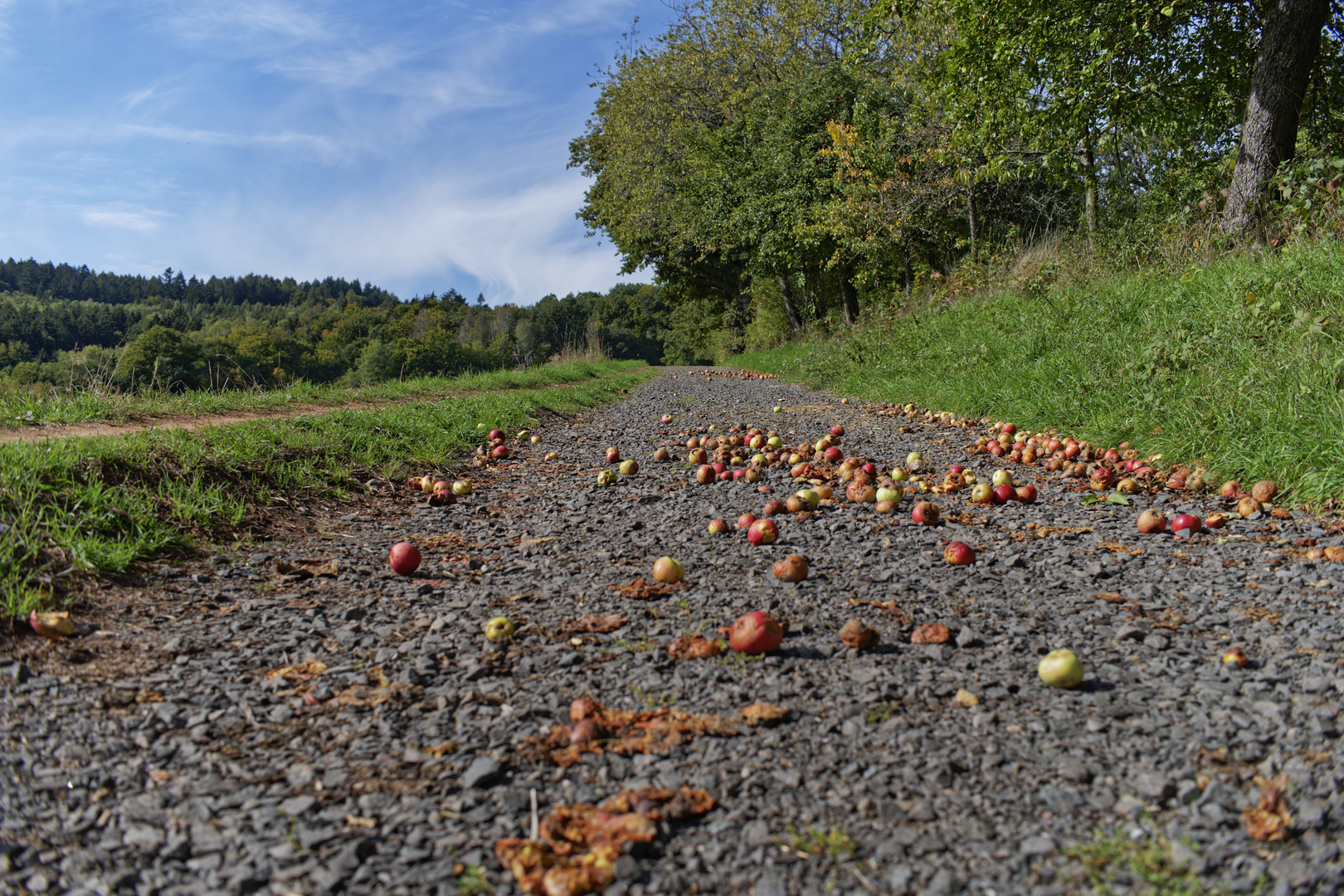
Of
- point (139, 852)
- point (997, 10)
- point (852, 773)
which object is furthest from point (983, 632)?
point (997, 10)

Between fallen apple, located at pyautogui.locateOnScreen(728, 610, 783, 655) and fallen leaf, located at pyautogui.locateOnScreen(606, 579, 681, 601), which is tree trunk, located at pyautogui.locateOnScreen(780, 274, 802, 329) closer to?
fallen leaf, located at pyautogui.locateOnScreen(606, 579, 681, 601)

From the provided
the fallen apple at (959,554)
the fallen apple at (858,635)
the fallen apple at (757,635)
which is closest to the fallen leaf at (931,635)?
the fallen apple at (858,635)

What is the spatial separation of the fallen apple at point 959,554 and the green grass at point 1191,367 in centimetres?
203

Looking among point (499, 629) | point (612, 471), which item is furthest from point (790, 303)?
point (499, 629)

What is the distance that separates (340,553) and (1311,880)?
395 centimetres

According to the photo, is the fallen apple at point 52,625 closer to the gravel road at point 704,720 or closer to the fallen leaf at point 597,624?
the gravel road at point 704,720

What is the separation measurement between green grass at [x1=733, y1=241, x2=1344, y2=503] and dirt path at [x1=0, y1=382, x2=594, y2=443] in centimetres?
738

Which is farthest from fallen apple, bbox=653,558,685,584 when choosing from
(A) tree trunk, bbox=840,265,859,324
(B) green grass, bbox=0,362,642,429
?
(A) tree trunk, bbox=840,265,859,324

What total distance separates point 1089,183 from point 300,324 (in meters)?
118

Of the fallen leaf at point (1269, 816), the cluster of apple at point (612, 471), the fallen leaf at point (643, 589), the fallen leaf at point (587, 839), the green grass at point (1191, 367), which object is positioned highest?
the green grass at point (1191, 367)

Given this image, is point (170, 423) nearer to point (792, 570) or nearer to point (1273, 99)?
point (792, 570)

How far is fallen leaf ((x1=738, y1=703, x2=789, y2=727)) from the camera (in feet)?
6.58

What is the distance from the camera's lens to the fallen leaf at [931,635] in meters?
2.47

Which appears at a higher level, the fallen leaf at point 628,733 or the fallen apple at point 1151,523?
the fallen apple at point 1151,523
